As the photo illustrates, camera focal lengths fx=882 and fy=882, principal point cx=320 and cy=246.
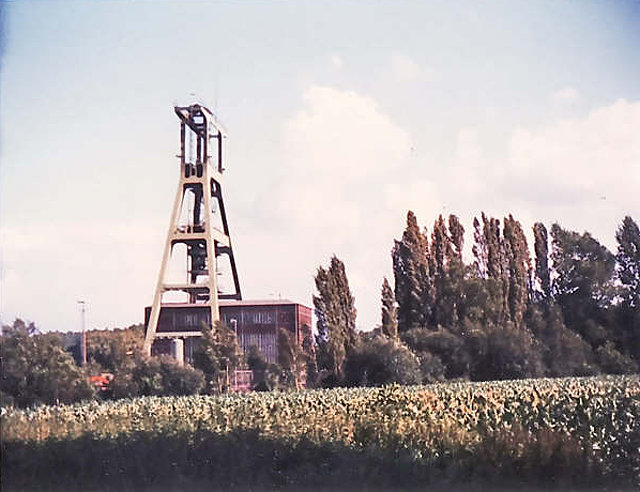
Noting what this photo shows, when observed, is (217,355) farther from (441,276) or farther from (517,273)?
(517,273)

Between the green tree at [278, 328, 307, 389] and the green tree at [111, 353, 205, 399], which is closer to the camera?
A: the green tree at [111, 353, 205, 399]

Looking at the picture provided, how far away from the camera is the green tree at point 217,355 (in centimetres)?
796

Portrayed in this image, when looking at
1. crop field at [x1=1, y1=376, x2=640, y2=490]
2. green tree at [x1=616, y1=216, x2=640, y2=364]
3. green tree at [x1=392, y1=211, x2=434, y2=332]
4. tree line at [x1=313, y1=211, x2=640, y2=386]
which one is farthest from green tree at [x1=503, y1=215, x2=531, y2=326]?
crop field at [x1=1, y1=376, x2=640, y2=490]

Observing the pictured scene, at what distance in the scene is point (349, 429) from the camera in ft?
24.9

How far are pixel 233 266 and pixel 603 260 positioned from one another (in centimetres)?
376

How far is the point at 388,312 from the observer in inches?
336

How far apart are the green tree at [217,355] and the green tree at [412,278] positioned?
1.67 meters

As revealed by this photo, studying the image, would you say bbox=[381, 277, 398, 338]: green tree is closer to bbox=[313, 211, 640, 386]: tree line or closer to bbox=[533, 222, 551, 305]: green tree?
bbox=[313, 211, 640, 386]: tree line

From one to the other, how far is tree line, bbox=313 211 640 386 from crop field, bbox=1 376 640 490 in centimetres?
71

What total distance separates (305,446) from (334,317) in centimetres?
137

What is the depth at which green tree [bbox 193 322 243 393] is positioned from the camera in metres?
7.96

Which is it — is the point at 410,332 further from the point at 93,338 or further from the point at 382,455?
the point at 93,338

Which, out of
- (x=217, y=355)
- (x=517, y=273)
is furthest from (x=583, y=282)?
(x=217, y=355)

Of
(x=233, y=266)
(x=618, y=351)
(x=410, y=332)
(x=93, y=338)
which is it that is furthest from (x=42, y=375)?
(x=618, y=351)
